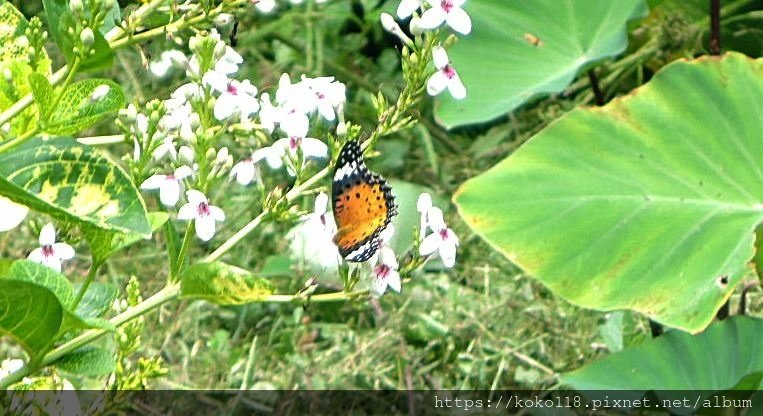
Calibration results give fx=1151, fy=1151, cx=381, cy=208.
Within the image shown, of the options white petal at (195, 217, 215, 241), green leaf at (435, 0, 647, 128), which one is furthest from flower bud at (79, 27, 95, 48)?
green leaf at (435, 0, 647, 128)

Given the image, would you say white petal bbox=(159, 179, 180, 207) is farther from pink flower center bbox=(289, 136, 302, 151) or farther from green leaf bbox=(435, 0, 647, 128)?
green leaf bbox=(435, 0, 647, 128)

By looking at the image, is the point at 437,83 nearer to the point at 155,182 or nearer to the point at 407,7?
the point at 407,7

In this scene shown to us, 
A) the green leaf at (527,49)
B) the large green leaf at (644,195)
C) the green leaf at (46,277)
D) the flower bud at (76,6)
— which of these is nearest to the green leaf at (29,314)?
the green leaf at (46,277)

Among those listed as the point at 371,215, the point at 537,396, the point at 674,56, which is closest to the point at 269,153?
the point at 371,215

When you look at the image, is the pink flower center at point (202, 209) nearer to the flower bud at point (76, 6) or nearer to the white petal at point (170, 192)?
the white petal at point (170, 192)

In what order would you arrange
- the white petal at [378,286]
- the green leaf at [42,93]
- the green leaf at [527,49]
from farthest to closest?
the green leaf at [527,49] < the white petal at [378,286] < the green leaf at [42,93]

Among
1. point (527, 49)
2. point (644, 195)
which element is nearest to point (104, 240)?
point (644, 195)

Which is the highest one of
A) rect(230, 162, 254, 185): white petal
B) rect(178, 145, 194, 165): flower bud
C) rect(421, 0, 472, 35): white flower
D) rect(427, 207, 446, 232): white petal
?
rect(421, 0, 472, 35): white flower
